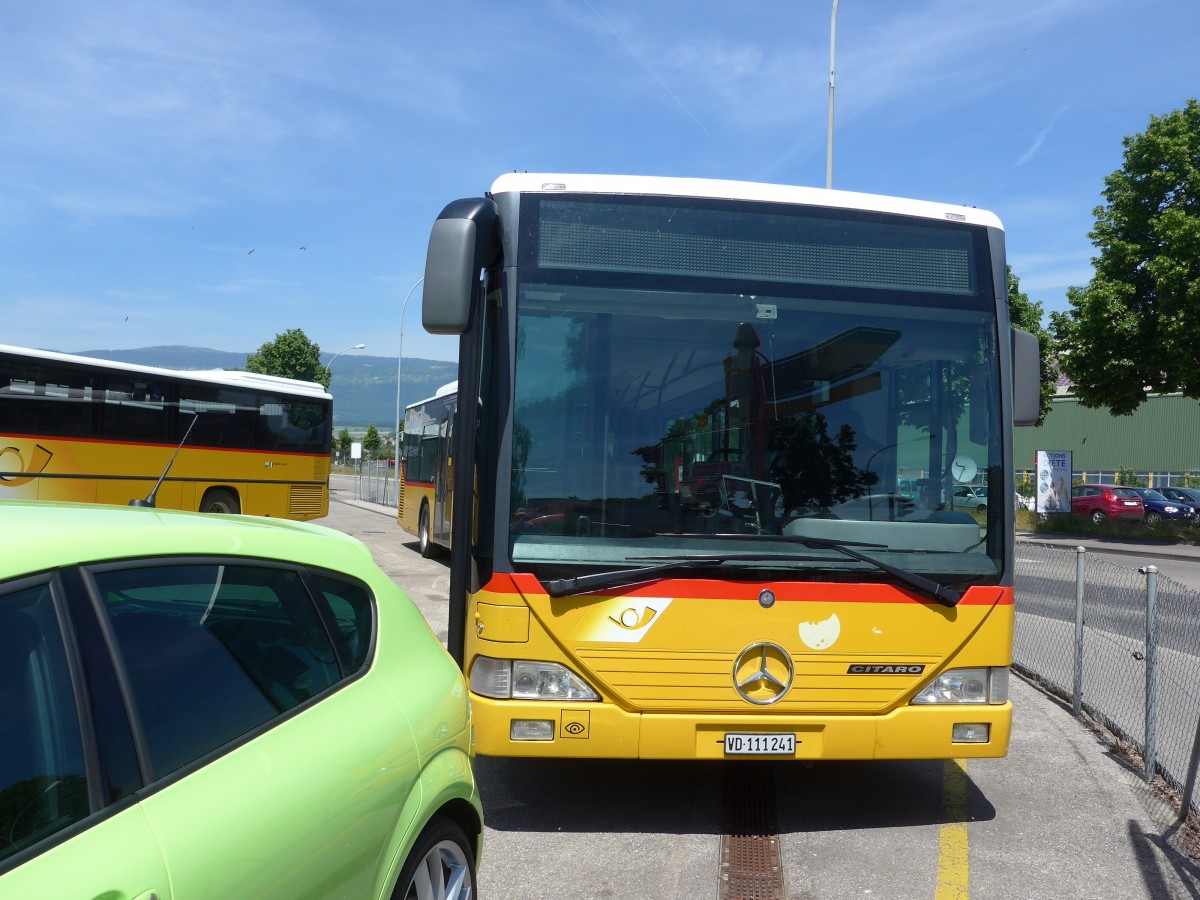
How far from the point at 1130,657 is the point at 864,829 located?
3.31 meters

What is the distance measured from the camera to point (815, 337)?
5305 mm

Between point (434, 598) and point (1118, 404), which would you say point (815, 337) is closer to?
point (434, 598)

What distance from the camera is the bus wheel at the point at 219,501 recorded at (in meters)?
22.3

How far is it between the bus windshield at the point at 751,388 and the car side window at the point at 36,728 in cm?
305

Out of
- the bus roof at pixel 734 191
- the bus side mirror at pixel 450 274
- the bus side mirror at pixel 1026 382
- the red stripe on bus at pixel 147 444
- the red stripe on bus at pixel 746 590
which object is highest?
the bus roof at pixel 734 191

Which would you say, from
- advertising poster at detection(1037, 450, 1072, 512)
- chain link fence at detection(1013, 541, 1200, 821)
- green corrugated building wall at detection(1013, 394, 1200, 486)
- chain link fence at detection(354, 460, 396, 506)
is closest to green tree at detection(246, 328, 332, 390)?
chain link fence at detection(354, 460, 396, 506)

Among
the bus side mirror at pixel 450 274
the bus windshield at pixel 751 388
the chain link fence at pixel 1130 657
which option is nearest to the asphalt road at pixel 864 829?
the chain link fence at pixel 1130 657

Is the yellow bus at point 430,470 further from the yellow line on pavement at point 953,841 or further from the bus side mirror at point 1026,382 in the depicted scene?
the bus side mirror at point 1026,382

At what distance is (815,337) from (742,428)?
1.96ft

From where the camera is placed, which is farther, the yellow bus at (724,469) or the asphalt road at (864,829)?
the yellow bus at (724,469)

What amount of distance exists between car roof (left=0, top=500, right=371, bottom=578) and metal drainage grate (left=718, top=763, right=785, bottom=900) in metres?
2.27

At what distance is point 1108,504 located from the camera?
123 feet

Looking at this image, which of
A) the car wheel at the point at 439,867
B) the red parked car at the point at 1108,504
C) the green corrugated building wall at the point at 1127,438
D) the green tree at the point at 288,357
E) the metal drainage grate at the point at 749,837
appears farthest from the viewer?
the green tree at the point at 288,357

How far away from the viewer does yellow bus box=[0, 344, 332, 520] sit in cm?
1830
